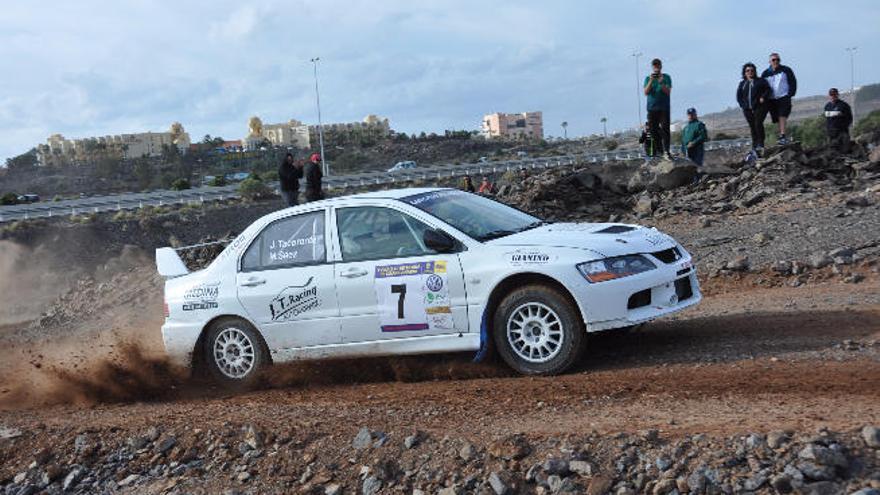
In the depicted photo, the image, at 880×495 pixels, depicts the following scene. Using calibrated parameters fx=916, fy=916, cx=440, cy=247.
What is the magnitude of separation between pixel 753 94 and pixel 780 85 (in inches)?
20.8

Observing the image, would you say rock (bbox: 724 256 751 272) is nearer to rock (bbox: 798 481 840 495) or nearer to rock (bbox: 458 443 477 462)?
rock (bbox: 458 443 477 462)

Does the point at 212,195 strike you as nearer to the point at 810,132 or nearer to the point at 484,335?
the point at 810,132

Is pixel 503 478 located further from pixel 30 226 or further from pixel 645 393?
pixel 30 226

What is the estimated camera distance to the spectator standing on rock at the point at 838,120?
709 inches

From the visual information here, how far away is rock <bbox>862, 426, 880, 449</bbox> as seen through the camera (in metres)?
4.72

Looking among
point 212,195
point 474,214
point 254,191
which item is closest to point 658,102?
point 474,214

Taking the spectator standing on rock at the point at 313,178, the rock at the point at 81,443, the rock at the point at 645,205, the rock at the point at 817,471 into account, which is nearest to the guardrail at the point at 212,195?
the rock at the point at 645,205

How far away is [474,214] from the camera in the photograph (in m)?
8.06

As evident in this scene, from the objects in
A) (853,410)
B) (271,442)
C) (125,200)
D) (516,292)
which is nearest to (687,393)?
(853,410)

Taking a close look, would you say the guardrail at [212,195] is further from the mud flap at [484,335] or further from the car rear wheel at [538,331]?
the car rear wheel at [538,331]

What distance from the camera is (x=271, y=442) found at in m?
6.40

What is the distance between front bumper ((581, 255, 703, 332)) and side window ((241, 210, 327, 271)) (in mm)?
2475

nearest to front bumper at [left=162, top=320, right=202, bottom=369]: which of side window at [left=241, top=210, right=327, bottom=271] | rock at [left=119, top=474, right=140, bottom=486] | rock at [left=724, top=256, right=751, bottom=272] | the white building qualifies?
side window at [left=241, top=210, right=327, bottom=271]

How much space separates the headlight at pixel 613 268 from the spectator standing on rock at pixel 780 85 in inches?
440
